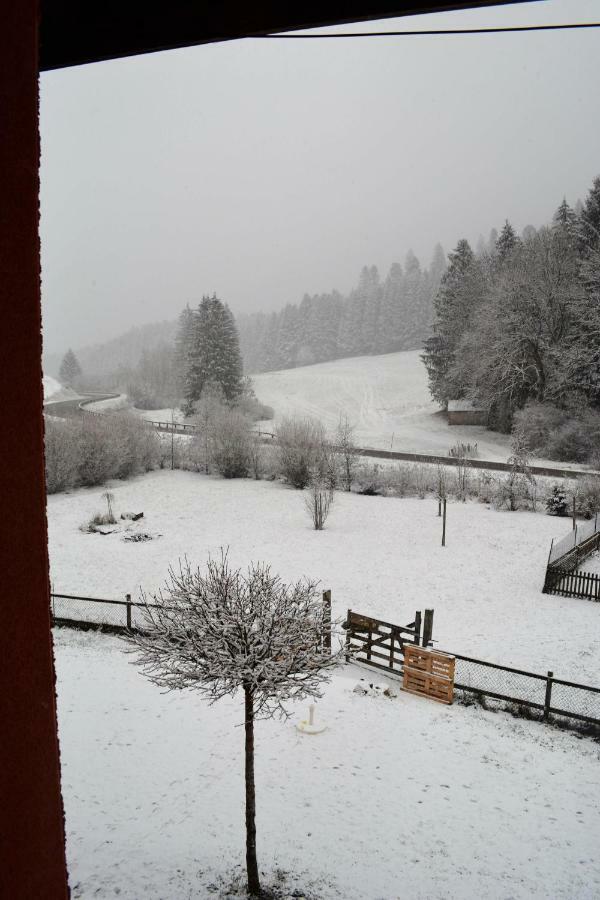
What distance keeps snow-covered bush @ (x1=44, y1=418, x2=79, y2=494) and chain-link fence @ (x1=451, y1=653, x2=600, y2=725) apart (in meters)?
27.0

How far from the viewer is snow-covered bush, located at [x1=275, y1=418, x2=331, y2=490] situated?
3503cm

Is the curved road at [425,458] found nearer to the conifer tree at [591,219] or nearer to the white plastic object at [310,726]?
the conifer tree at [591,219]

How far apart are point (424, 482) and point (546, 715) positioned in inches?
910

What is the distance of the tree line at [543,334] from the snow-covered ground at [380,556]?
1361 cm

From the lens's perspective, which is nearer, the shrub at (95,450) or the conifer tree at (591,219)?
the shrub at (95,450)

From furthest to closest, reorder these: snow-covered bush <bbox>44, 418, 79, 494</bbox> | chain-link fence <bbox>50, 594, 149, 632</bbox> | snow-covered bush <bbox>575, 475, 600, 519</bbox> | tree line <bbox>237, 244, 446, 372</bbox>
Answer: tree line <bbox>237, 244, 446, 372</bbox> < snow-covered bush <bbox>44, 418, 79, 494</bbox> < snow-covered bush <bbox>575, 475, 600, 519</bbox> < chain-link fence <bbox>50, 594, 149, 632</bbox>

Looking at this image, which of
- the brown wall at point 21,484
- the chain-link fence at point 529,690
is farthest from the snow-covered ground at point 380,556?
the brown wall at point 21,484

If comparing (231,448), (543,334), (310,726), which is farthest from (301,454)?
(310,726)

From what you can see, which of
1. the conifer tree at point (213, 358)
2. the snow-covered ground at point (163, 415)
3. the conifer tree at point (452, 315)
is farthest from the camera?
the snow-covered ground at point (163, 415)

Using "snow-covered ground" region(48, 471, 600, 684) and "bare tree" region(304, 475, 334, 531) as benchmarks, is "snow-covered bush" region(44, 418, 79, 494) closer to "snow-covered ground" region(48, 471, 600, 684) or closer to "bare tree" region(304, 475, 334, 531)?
"snow-covered ground" region(48, 471, 600, 684)

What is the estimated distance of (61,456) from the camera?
110 feet

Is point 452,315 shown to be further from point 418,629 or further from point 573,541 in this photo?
point 418,629

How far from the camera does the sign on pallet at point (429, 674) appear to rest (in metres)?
12.0

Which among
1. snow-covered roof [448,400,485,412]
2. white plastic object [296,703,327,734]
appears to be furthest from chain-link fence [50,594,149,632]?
snow-covered roof [448,400,485,412]
